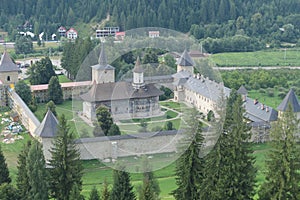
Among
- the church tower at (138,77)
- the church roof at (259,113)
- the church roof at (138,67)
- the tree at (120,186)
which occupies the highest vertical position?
the church roof at (138,67)

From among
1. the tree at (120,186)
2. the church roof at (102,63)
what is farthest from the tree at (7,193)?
the church roof at (102,63)

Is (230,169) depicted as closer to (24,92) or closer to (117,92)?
(117,92)

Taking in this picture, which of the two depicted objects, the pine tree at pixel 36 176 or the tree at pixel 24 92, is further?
the tree at pixel 24 92

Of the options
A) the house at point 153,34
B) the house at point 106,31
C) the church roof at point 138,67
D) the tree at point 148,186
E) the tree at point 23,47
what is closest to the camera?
the tree at point 148,186

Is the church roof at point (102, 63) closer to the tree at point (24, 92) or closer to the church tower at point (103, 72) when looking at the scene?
the church tower at point (103, 72)

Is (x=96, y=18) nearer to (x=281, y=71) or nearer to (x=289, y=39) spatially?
(x=289, y=39)

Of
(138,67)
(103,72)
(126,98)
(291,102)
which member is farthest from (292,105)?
(126,98)
